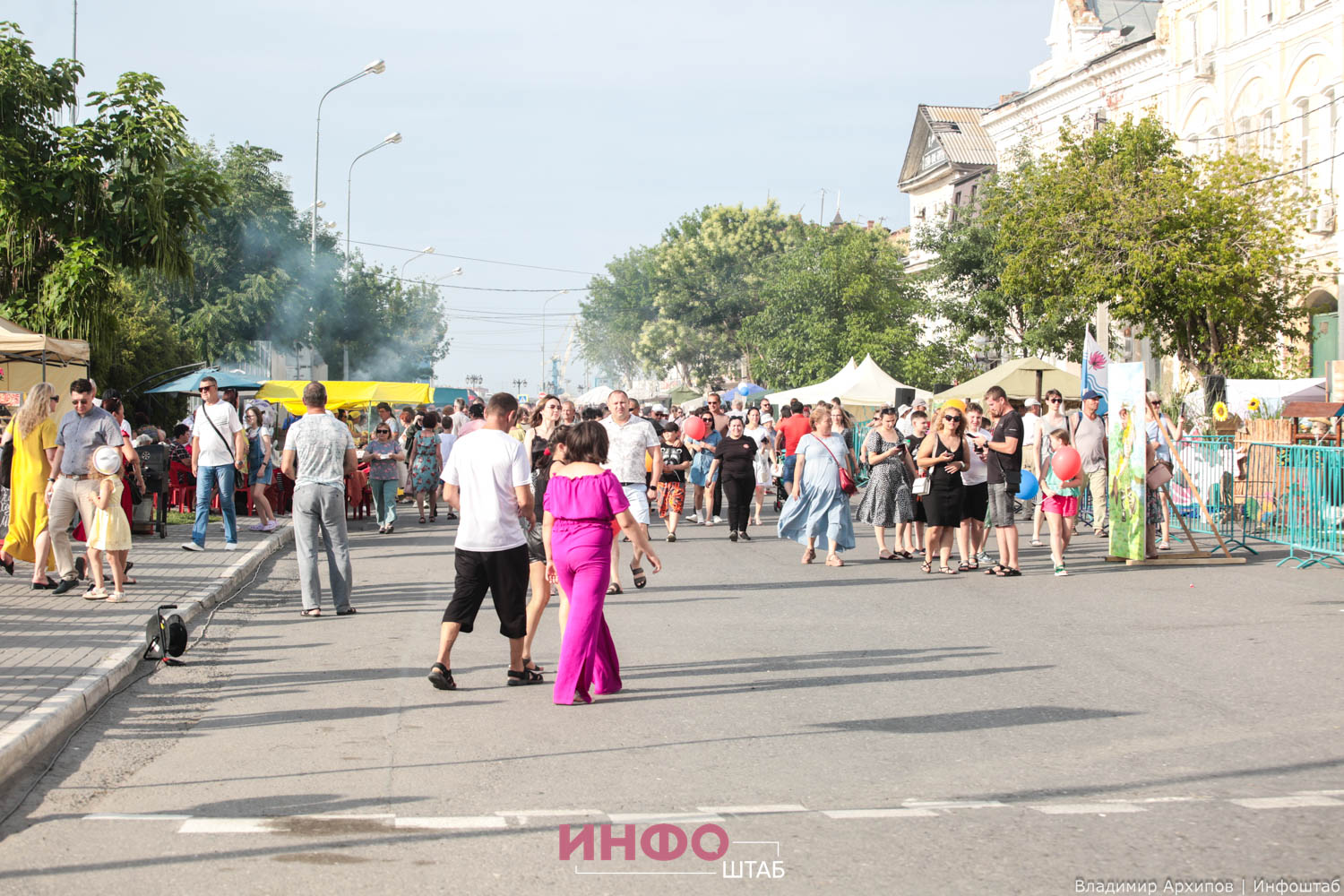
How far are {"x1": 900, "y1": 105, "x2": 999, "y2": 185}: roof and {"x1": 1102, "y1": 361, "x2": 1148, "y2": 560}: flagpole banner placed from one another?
130 feet

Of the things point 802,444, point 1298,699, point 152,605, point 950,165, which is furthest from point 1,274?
point 950,165

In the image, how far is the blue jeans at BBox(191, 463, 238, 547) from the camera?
50.7 feet

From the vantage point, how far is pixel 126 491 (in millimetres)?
15531

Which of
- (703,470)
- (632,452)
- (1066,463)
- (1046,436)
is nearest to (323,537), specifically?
(632,452)

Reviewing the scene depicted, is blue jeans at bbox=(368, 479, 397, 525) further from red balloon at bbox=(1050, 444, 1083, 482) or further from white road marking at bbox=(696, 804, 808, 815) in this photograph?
white road marking at bbox=(696, 804, 808, 815)

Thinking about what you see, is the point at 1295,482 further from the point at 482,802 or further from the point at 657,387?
the point at 657,387

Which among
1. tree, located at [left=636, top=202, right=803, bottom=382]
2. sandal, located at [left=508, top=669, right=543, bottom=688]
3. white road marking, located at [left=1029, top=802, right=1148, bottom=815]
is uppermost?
tree, located at [left=636, top=202, right=803, bottom=382]

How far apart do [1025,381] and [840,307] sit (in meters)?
19.1

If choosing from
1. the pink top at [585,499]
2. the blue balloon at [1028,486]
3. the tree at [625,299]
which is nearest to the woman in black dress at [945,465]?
the pink top at [585,499]

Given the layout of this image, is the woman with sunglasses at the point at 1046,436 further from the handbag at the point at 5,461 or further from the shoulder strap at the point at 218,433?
the handbag at the point at 5,461

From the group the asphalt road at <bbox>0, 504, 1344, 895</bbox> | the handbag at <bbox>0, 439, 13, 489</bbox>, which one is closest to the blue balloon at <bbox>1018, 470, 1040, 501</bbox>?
the asphalt road at <bbox>0, 504, 1344, 895</bbox>

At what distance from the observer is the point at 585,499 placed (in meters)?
7.81

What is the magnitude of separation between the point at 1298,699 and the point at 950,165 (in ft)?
160

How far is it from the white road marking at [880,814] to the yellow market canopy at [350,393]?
82.0 ft
